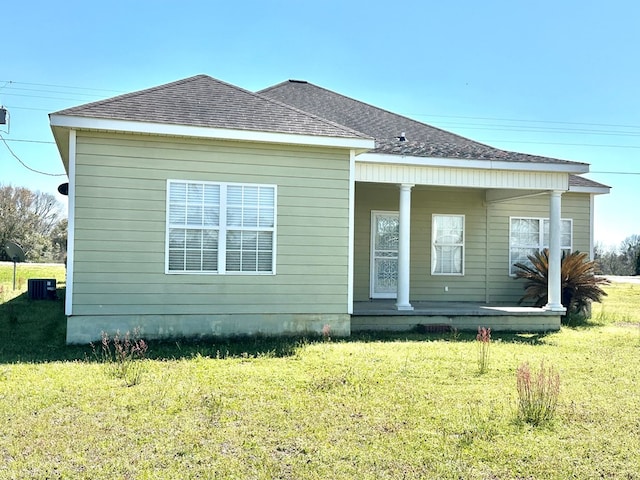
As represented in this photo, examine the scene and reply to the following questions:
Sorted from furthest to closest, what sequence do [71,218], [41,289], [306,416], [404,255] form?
1. [41,289]
2. [404,255]
3. [71,218]
4. [306,416]

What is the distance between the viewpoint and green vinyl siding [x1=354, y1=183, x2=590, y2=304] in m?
13.1

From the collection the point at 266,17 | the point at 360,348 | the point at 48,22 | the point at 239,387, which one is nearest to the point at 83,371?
the point at 239,387

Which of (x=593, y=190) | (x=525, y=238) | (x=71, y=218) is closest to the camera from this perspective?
(x=71, y=218)

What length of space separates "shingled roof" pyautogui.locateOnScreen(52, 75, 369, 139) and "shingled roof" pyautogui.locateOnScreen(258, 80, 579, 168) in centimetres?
189

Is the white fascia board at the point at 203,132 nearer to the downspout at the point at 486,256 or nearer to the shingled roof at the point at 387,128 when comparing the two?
the shingled roof at the point at 387,128

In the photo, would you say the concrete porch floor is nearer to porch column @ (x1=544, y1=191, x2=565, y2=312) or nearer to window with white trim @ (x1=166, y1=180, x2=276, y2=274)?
porch column @ (x1=544, y1=191, x2=565, y2=312)

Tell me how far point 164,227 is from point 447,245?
725 cm

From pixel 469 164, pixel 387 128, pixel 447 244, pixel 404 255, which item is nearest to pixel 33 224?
pixel 387 128

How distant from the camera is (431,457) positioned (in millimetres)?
4230

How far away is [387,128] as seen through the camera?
514 inches

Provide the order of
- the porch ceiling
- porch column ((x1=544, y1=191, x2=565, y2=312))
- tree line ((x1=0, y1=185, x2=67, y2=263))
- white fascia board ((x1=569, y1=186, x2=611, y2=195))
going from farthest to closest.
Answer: tree line ((x1=0, y1=185, x2=67, y2=263)) → white fascia board ((x1=569, y1=186, x2=611, y2=195)) → porch column ((x1=544, y1=191, x2=565, y2=312)) → the porch ceiling

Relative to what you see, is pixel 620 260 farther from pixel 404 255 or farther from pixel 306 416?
pixel 306 416

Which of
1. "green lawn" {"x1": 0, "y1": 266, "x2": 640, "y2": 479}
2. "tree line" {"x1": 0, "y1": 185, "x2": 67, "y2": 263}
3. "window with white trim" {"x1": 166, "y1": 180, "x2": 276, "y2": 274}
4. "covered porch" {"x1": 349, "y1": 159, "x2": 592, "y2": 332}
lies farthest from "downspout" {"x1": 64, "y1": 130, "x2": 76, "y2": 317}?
"tree line" {"x1": 0, "y1": 185, "x2": 67, "y2": 263}

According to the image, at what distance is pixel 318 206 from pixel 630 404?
212 inches
